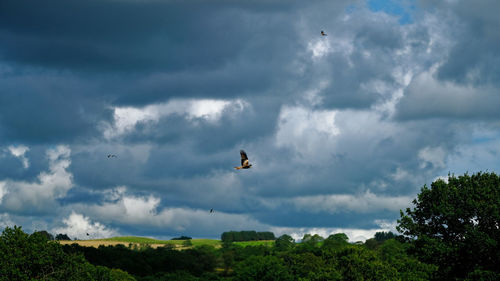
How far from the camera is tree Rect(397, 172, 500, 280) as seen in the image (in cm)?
6956

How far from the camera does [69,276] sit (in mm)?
75625

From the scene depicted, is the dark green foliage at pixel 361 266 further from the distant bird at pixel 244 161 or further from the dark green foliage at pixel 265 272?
the distant bird at pixel 244 161

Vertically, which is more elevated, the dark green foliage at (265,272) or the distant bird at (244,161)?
the distant bird at (244,161)

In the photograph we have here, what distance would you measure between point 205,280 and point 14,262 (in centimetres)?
11246

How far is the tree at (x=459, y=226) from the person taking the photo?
69562mm

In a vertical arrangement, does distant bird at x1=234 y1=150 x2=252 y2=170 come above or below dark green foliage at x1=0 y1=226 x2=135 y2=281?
above

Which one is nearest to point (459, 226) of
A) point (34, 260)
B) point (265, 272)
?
point (34, 260)

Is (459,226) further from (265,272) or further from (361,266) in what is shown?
(265,272)

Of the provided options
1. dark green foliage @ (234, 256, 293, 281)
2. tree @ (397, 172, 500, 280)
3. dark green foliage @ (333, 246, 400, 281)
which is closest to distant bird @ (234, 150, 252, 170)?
tree @ (397, 172, 500, 280)

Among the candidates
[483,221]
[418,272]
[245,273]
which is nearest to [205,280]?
Answer: [245,273]

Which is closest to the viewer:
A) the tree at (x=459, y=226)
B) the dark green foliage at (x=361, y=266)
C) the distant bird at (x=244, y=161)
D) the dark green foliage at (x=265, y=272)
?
the distant bird at (x=244, y=161)

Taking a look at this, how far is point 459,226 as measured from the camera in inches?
2872

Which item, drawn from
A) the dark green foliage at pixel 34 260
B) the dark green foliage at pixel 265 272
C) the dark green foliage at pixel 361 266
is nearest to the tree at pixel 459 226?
the dark green foliage at pixel 361 266

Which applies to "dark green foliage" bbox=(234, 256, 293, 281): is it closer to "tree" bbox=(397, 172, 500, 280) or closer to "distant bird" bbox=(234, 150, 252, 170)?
"tree" bbox=(397, 172, 500, 280)
